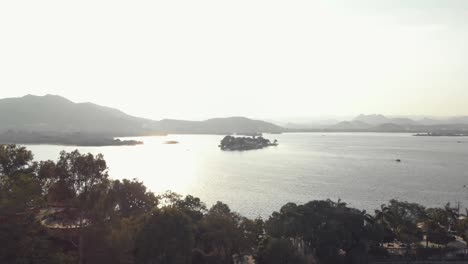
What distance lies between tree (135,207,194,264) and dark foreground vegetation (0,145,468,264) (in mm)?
43

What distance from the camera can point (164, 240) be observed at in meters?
16.8

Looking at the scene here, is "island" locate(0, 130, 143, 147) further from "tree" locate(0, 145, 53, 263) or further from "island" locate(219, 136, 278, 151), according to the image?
"tree" locate(0, 145, 53, 263)

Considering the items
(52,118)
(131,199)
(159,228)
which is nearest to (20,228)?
(159,228)

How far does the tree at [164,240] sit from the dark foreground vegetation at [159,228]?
43 millimetres

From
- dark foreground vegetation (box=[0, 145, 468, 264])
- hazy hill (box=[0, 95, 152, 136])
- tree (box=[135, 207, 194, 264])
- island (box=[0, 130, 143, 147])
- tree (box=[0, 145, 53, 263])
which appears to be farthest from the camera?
hazy hill (box=[0, 95, 152, 136])

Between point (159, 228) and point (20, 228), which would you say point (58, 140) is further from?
point (20, 228)

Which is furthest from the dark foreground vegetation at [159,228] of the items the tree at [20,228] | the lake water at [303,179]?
the lake water at [303,179]

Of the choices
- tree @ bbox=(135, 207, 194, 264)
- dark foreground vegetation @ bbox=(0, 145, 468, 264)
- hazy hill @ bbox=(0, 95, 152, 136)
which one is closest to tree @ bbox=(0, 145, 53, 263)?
dark foreground vegetation @ bbox=(0, 145, 468, 264)

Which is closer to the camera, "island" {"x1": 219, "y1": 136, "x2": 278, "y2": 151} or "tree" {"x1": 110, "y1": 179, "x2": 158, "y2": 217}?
"tree" {"x1": 110, "y1": 179, "x2": 158, "y2": 217}

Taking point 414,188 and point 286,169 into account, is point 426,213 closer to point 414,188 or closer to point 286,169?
point 414,188

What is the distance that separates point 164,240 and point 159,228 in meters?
0.55

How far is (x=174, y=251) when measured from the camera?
1681 centimetres

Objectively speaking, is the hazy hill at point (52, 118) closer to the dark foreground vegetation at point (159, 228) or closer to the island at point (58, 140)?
the island at point (58, 140)

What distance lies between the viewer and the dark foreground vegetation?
13.6 metres
